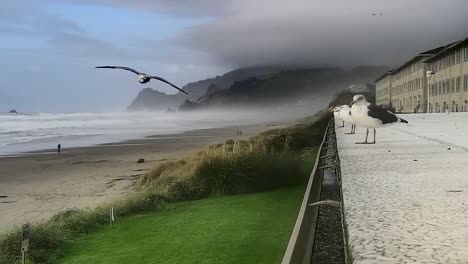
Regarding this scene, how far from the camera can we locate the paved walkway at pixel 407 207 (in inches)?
194

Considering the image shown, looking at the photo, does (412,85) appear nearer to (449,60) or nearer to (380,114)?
(449,60)

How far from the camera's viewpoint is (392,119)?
1911 centimetres

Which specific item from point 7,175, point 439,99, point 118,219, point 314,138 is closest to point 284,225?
point 118,219

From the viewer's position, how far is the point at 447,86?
189ft

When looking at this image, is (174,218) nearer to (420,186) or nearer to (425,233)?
(420,186)

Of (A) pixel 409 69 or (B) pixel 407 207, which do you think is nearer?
(B) pixel 407 207

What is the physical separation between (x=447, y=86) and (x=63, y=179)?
45468 millimetres

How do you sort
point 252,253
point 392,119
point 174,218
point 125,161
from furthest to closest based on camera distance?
point 125,161 < point 392,119 < point 174,218 < point 252,253

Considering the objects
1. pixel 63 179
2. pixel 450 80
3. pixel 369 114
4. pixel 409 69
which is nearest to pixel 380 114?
pixel 369 114

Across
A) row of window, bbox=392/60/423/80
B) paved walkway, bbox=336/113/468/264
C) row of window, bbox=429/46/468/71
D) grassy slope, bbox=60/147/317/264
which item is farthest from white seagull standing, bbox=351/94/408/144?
row of window, bbox=392/60/423/80

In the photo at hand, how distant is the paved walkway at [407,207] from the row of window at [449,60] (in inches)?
1571

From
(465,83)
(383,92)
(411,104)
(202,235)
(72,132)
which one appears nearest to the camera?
(202,235)

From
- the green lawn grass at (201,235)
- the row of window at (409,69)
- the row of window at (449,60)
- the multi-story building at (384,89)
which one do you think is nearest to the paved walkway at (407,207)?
the green lawn grass at (201,235)

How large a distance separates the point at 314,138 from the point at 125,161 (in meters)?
13.3
